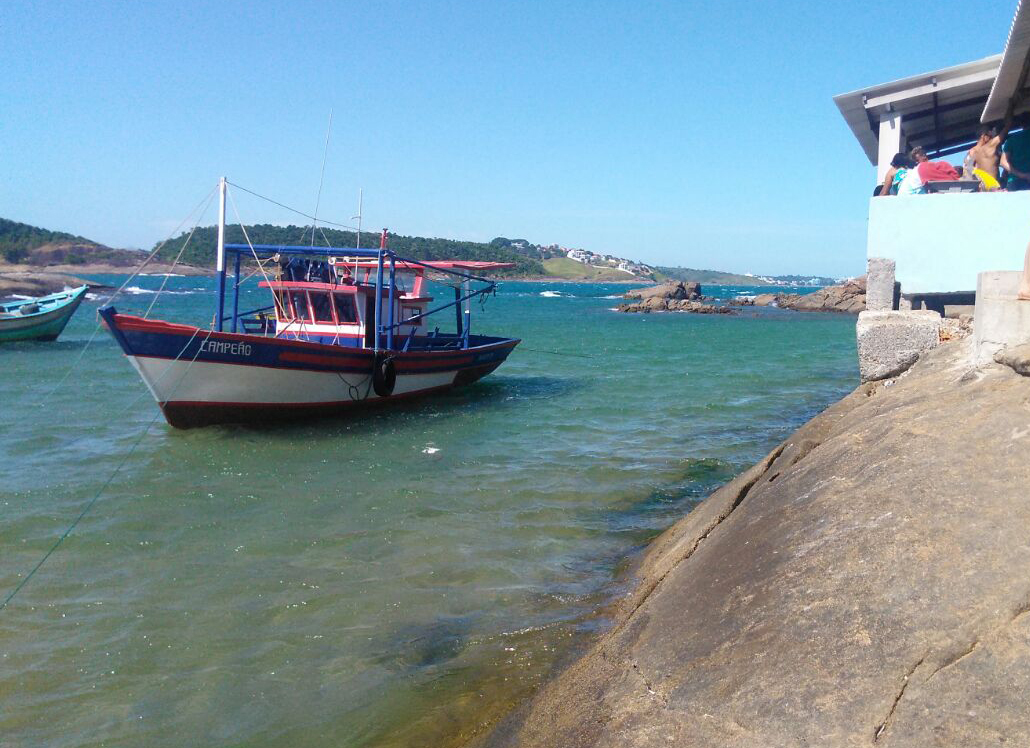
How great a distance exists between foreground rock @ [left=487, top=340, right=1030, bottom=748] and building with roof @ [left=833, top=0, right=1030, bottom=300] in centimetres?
387

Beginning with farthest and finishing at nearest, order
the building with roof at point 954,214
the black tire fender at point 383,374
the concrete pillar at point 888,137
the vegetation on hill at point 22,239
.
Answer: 1. the vegetation on hill at point 22,239
2. the black tire fender at point 383,374
3. the concrete pillar at point 888,137
4. the building with roof at point 954,214

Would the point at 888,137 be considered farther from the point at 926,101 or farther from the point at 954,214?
the point at 954,214

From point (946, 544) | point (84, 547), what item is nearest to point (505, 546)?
point (84, 547)

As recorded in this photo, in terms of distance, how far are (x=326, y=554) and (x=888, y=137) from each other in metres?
8.30

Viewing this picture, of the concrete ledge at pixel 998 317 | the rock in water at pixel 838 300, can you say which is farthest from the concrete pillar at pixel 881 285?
the rock in water at pixel 838 300

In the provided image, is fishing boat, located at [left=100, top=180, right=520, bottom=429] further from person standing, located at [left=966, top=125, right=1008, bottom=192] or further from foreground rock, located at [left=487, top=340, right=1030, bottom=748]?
foreground rock, located at [left=487, top=340, right=1030, bottom=748]

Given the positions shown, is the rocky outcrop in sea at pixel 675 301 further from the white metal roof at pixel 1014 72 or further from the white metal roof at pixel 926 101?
the white metal roof at pixel 1014 72

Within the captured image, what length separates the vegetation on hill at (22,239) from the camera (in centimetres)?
11162

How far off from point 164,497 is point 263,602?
3986mm

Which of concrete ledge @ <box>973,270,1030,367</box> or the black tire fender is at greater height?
concrete ledge @ <box>973,270,1030,367</box>

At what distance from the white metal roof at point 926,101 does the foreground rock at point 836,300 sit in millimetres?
48857

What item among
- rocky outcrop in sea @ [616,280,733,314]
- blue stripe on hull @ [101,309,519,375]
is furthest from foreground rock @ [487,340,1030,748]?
rocky outcrop in sea @ [616,280,733,314]

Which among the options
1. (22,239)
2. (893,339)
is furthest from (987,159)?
(22,239)

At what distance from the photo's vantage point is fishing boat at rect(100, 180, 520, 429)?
13039mm
